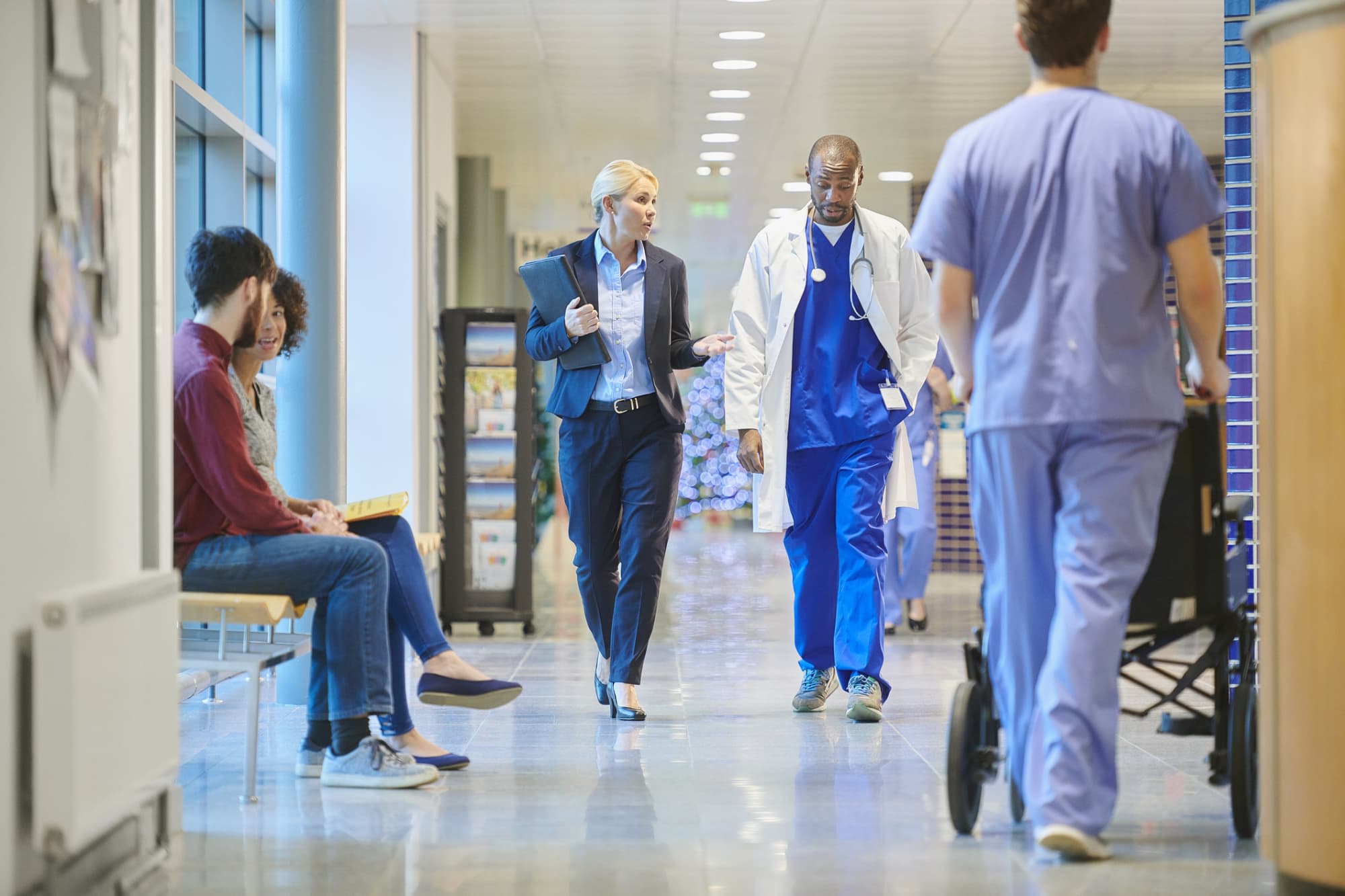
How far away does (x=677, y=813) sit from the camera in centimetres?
319

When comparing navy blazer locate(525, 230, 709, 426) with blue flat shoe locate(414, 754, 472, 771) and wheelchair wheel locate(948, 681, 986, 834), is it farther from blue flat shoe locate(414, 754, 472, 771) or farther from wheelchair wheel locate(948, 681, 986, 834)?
wheelchair wheel locate(948, 681, 986, 834)

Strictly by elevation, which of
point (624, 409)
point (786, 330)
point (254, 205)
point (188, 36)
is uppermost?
point (188, 36)

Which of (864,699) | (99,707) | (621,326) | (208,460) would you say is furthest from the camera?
(621,326)

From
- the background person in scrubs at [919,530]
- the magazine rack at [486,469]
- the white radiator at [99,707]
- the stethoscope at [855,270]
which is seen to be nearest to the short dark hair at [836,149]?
the stethoscope at [855,270]

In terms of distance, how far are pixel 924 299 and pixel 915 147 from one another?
6.59 meters

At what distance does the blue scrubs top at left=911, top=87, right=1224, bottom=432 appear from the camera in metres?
2.66

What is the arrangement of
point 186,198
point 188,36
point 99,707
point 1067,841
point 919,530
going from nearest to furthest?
point 99,707, point 1067,841, point 188,36, point 186,198, point 919,530

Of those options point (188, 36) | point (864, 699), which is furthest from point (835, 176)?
point (188, 36)

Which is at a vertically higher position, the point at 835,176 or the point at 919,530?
the point at 835,176

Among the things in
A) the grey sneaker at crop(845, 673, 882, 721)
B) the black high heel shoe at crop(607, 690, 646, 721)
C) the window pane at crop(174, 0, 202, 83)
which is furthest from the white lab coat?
the window pane at crop(174, 0, 202, 83)

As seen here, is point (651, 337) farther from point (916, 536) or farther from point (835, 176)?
point (916, 536)

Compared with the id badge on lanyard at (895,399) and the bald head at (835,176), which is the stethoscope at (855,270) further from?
the id badge on lanyard at (895,399)

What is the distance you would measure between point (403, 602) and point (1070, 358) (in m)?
1.79

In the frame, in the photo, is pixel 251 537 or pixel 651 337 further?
pixel 651 337
